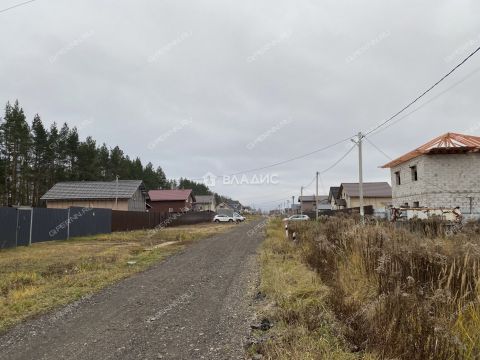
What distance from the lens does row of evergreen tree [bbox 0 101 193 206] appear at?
48.7 m

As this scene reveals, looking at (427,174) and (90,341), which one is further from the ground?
(427,174)

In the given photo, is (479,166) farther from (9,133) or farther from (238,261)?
(9,133)

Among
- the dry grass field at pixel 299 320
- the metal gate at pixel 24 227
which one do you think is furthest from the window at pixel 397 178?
the metal gate at pixel 24 227

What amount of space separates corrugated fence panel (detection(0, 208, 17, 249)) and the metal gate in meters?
0.38

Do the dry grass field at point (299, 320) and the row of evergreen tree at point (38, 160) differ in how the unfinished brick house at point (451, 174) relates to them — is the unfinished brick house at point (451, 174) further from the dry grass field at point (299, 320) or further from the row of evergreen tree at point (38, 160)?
the row of evergreen tree at point (38, 160)

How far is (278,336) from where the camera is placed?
15.5 ft

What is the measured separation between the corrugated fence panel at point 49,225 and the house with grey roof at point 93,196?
22175 mm

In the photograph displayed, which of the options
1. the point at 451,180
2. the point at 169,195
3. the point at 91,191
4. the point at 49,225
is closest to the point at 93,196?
the point at 91,191

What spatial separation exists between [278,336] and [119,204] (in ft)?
142

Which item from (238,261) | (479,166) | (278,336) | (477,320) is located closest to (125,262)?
(238,261)

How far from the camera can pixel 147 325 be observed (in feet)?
18.1

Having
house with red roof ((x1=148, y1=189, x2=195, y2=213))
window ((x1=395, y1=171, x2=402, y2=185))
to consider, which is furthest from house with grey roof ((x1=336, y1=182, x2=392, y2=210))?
house with red roof ((x1=148, y1=189, x2=195, y2=213))

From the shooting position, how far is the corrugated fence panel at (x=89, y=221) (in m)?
23.7

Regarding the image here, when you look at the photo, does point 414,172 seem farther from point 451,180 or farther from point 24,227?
point 24,227
